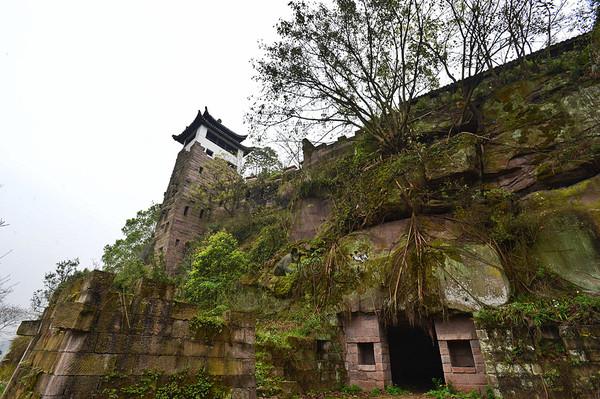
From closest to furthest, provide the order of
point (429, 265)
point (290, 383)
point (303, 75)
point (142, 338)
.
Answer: point (142, 338), point (290, 383), point (429, 265), point (303, 75)

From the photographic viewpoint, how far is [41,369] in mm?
3922

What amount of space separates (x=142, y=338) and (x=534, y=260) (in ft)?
32.8

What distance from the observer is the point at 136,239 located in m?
28.6

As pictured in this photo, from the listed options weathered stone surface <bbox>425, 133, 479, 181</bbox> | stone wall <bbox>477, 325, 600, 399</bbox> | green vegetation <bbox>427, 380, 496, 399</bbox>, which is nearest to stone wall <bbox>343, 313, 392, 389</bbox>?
green vegetation <bbox>427, 380, 496, 399</bbox>

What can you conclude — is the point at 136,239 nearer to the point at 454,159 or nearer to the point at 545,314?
the point at 454,159

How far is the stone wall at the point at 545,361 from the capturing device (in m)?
5.33

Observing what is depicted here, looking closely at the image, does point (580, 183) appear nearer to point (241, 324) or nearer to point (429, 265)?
point (429, 265)

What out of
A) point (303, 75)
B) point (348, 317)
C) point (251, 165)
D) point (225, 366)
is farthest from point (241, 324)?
point (251, 165)

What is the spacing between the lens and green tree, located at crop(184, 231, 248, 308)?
1389cm

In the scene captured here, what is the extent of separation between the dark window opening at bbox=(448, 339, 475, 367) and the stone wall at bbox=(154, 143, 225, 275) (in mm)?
24241

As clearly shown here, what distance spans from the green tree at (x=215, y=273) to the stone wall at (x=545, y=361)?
419 inches

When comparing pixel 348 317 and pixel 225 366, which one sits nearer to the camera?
pixel 225 366

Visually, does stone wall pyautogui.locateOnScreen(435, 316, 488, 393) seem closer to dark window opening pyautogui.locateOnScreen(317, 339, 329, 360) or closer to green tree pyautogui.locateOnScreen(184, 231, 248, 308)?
dark window opening pyautogui.locateOnScreen(317, 339, 329, 360)

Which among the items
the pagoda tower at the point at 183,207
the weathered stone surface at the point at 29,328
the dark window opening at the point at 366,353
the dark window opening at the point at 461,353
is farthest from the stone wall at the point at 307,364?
the pagoda tower at the point at 183,207
